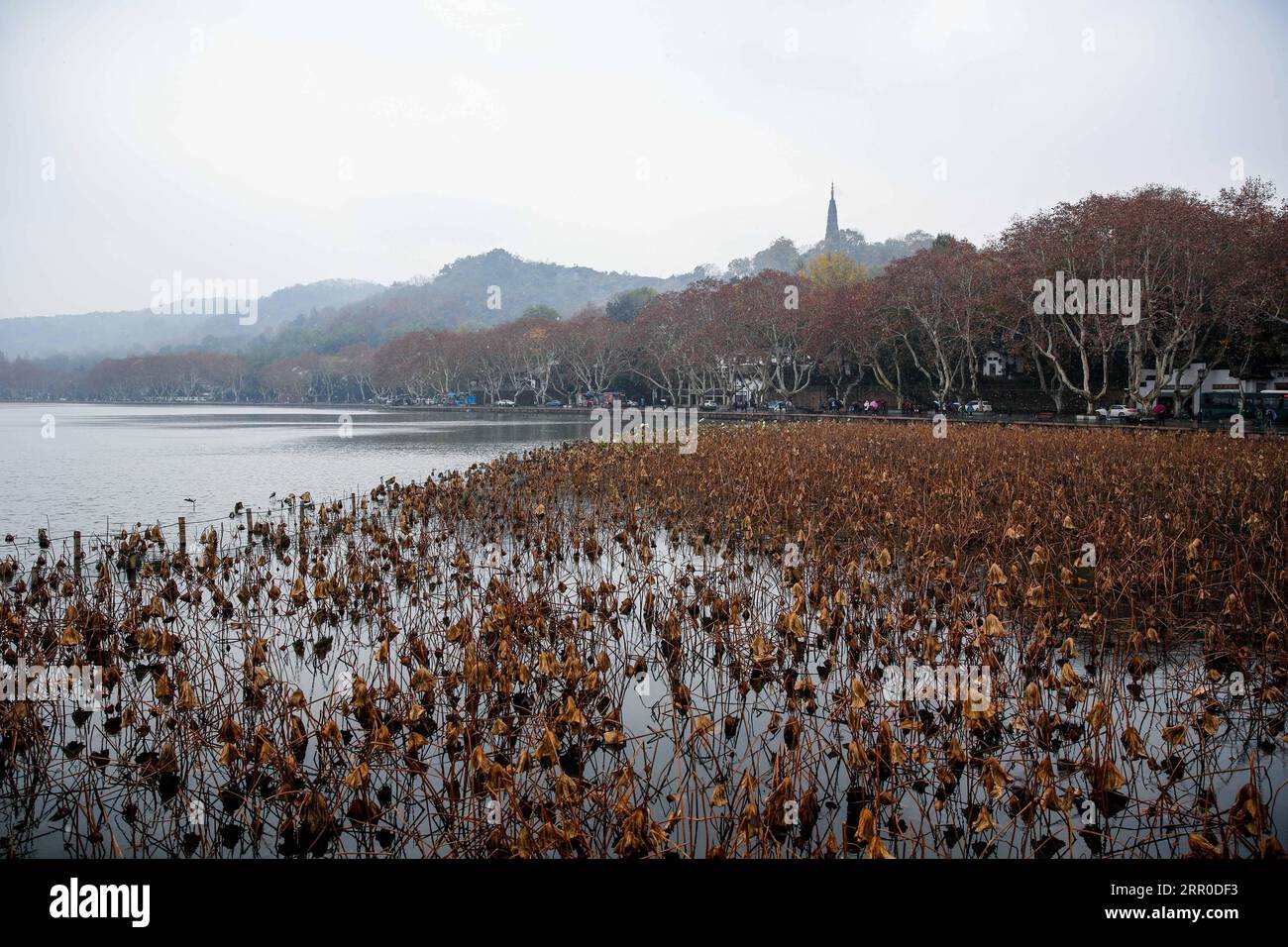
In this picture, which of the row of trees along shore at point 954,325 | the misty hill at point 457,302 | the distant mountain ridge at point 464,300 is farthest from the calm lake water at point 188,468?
the misty hill at point 457,302

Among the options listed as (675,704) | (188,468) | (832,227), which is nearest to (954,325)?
(188,468)

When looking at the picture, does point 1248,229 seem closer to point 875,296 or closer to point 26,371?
point 875,296

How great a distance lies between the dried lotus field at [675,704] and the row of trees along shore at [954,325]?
85.3ft

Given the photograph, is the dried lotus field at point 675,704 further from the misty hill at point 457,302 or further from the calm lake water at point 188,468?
the misty hill at point 457,302

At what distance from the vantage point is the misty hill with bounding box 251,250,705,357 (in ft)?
427

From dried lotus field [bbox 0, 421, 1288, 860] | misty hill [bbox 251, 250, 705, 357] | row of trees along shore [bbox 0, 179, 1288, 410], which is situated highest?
misty hill [bbox 251, 250, 705, 357]

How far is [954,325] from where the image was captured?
44.2m

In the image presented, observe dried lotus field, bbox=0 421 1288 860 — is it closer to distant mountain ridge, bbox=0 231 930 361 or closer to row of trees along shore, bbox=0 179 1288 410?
row of trees along shore, bbox=0 179 1288 410

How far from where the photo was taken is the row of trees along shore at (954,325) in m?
31.9

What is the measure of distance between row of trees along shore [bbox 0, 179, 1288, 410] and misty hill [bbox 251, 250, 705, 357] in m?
34.7

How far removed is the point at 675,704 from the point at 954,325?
43680 mm

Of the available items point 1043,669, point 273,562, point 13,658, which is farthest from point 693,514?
point 13,658

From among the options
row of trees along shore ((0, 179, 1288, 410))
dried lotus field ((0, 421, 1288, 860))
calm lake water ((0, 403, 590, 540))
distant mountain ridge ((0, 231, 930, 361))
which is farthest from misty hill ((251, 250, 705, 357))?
dried lotus field ((0, 421, 1288, 860))

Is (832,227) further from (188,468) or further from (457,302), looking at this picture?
(188,468)
